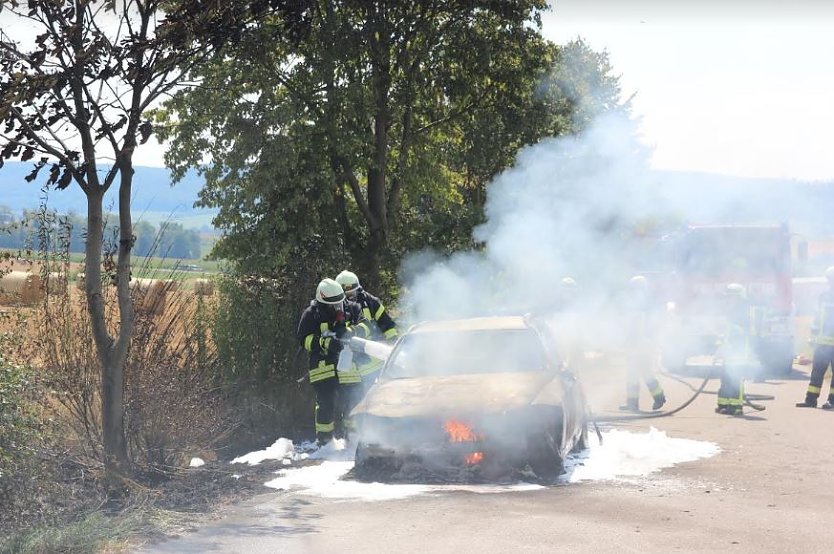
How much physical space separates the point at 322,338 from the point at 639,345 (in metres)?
5.54

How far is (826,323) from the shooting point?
16.4m

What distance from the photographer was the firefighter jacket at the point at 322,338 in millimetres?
12164

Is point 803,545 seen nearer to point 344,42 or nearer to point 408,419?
point 408,419

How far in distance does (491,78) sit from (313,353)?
8.75 m

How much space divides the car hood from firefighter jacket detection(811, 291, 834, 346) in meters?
7.27

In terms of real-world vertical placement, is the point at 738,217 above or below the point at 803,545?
above

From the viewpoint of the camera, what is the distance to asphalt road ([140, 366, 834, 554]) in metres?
7.31

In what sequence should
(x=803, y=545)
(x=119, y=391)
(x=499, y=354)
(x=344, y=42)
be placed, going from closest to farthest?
1. (x=803, y=545)
2. (x=119, y=391)
3. (x=499, y=354)
4. (x=344, y=42)

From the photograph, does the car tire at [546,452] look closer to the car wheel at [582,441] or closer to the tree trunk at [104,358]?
the car wheel at [582,441]

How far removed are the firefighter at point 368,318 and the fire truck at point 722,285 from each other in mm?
9327

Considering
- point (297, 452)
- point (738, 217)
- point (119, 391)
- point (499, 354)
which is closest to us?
point (119, 391)

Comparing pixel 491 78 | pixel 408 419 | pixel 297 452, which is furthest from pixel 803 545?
pixel 491 78

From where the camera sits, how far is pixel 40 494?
8.20 meters

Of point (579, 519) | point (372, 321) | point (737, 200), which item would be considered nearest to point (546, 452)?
point (579, 519)
